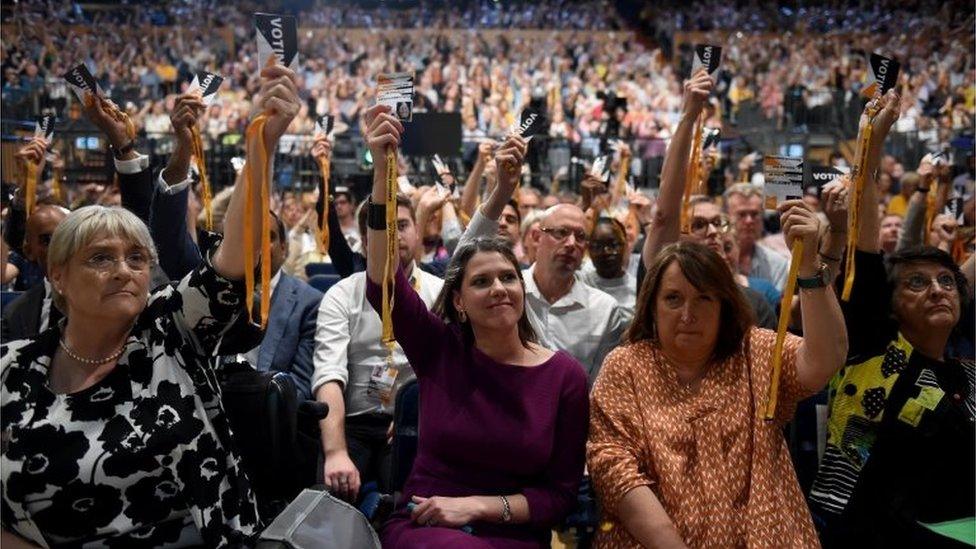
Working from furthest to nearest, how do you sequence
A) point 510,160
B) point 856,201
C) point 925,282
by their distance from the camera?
point 510,160 < point 925,282 < point 856,201

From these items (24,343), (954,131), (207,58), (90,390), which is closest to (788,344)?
(90,390)

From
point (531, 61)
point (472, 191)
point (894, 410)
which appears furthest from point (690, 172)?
point (531, 61)

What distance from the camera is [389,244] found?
8.16 feet

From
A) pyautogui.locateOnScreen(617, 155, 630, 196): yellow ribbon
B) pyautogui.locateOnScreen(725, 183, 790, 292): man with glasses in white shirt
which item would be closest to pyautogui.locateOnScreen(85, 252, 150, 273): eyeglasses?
pyautogui.locateOnScreen(725, 183, 790, 292): man with glasses in white shirt

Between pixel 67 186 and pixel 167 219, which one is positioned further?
pixel 67 186

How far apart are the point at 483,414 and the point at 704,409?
1.69 feet

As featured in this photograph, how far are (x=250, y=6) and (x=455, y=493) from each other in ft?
63.4

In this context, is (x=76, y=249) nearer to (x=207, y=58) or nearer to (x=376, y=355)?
(x=376, y=355)

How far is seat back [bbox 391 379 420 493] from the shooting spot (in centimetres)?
283

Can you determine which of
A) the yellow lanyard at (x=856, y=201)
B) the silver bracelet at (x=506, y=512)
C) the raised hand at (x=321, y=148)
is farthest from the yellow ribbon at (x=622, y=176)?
the silver bracelet at (x=506, y=512)

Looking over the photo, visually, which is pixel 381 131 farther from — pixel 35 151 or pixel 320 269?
pixel 320 269

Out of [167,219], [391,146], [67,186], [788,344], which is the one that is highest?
[391,146]

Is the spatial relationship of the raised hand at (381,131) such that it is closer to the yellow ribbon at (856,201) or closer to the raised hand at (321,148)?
the yellow ribbon at (856,201)

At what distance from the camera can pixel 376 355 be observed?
3418 mm
